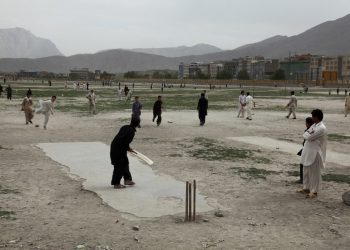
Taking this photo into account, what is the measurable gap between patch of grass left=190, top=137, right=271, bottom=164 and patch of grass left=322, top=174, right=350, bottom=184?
195 cm

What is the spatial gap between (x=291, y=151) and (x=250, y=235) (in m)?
7.71

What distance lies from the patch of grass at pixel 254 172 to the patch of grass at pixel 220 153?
113cm

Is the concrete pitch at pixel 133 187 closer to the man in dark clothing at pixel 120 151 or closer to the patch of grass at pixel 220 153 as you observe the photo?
the man in dark clothing at pixel 120 151

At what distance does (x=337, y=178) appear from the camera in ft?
32.9

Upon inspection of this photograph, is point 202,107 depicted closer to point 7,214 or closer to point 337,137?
point 337,137

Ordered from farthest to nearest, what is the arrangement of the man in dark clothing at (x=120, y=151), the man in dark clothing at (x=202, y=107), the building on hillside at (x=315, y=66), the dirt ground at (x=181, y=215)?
the building on hillside at (x=315, y=66), the man in dark clothing at (x=202, y=107), the man in dark clothing at (x=120, y=151), the dirt ground at (x=181, y=215)

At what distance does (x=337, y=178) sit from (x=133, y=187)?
442cm

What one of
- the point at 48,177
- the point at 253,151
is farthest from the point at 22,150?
the point at 253,151

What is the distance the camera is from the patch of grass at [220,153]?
40.2ft

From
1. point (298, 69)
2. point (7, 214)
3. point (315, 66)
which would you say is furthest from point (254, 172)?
point (315, 66)

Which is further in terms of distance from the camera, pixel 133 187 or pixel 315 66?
pixel 315 66

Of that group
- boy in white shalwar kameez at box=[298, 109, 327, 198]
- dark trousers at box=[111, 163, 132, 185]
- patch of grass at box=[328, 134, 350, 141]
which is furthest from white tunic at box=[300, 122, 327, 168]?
patch of grass at box=[328, 134, 350, 141]

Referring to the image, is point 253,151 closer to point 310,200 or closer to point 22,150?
point 310,200

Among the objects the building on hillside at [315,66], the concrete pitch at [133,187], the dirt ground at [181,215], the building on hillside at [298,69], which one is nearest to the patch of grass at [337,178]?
the dirt ground at [181,215]
